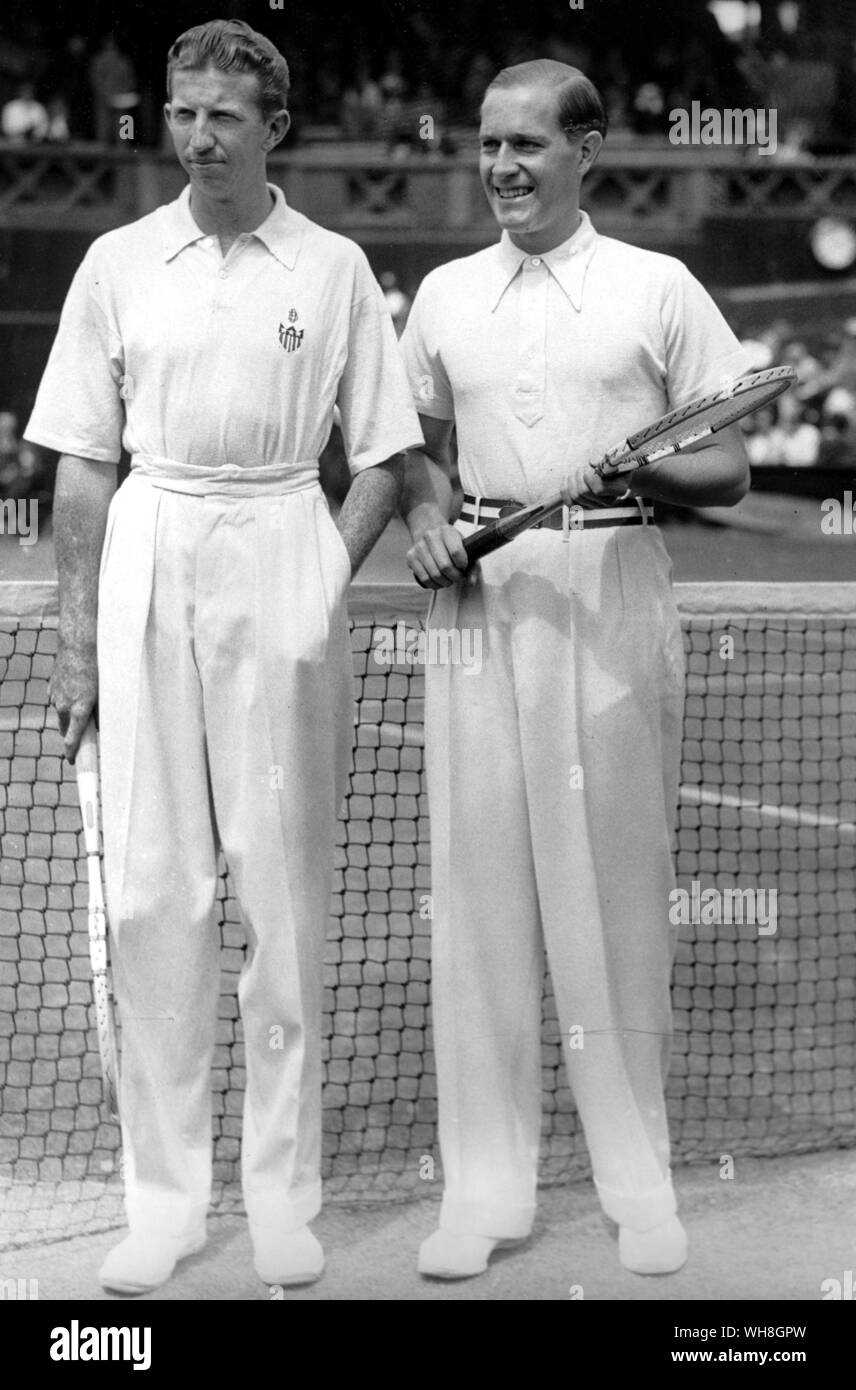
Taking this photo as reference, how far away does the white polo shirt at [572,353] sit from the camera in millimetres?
3604

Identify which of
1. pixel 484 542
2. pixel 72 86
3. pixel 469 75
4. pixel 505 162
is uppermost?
pixel 72 86

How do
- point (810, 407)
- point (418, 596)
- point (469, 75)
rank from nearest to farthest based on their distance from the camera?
1. point (418, 596)
2. point (469, 75)
3. point (810, 407)

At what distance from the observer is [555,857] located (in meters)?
3.69

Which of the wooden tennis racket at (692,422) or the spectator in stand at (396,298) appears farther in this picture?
the spectator in stand at (396,298)

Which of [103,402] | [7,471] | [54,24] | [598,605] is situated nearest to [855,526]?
[598,605]


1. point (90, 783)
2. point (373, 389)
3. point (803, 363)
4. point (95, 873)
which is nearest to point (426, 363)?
point (373, 389)

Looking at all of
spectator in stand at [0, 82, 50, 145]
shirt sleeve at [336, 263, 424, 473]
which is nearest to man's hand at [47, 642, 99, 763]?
shirt sleeve at [336, 263, 424, 473]

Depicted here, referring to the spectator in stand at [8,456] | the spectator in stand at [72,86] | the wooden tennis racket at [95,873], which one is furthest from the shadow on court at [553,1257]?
the spectator in stand at [8,456]

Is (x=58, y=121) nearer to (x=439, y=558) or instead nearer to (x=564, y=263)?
(x=564, y=263)

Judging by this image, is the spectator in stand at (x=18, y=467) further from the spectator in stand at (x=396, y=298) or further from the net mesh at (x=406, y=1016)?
the net mesh at (x=406, y=1016)

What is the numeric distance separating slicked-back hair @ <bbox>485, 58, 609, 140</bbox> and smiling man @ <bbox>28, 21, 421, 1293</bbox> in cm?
42

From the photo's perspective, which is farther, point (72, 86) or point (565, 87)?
point (72, 86)

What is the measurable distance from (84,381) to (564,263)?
36.7 inches

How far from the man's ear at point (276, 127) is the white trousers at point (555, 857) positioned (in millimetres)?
803
